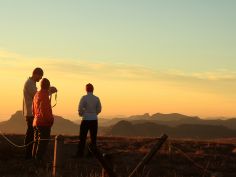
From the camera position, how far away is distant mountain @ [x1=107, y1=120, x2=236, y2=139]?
340 feet

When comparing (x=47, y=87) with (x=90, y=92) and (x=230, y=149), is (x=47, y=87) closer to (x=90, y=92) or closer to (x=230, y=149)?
(x=90, y=92)

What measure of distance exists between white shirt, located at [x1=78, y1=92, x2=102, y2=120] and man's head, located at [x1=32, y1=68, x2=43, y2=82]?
67.0 inches

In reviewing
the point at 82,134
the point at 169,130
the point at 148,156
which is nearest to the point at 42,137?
the point at 82,134

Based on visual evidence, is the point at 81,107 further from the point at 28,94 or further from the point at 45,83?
the point at 45,83

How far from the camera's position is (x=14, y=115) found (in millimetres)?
195000

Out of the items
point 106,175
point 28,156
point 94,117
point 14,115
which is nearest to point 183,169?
point 94,117

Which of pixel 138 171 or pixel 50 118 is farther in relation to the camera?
pixel 50 118

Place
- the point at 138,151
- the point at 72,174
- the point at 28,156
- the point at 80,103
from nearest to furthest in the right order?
the point at 72,174, the point at 28,156, the point at 80,103, the point at 138,151

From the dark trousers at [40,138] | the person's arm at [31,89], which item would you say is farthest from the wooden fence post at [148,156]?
the person's arm at [31,89]

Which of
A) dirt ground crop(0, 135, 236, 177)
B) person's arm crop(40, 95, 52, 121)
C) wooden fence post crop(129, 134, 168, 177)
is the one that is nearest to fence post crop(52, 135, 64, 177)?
dirt ground crop(0, 135, 236, 177)

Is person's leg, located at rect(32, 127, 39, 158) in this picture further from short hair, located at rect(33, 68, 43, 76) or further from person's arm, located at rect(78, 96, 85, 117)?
person's arm, located at rect(78, 96, 85, 117)

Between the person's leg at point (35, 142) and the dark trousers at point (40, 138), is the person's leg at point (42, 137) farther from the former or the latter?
the person's leg at point (35, 142)

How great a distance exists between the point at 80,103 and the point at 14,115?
7140 inches

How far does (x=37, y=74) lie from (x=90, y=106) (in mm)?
1961
